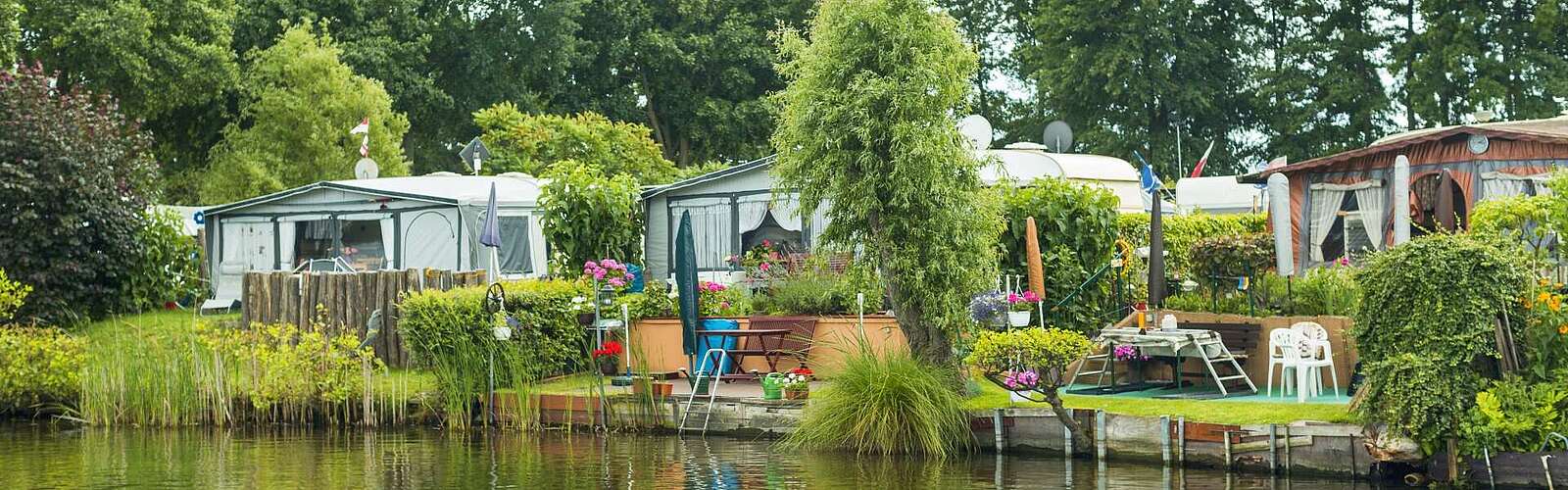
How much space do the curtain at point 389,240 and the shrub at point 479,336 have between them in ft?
22.9

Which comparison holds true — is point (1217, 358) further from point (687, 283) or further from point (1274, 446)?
point (687, 283)

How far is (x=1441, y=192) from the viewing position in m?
16.4

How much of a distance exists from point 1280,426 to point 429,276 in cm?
799

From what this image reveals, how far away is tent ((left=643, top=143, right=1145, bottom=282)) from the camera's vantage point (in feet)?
62.8

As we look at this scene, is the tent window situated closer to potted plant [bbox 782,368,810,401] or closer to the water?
the water

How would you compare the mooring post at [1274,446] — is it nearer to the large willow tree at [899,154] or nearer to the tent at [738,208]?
the large willow tree at [899,154]

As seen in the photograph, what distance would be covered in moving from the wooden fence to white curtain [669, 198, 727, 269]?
15.9 feet

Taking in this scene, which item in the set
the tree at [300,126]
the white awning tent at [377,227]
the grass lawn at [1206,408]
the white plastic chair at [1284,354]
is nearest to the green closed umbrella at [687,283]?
the grass lawn at [1206,408]

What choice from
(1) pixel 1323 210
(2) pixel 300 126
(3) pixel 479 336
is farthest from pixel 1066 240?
(2) pixel 300 126

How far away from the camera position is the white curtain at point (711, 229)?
19766mm


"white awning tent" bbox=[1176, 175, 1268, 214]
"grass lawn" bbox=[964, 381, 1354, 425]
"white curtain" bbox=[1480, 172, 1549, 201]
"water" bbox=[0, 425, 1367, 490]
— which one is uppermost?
"white awning tent" bbox=[1176, 175, 1268, 214]

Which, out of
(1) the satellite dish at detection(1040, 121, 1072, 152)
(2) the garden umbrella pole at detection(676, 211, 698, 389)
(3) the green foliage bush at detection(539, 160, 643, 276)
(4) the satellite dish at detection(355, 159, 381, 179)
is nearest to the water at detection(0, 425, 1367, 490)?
(2) the garden umbrella pole at detection(676, 211, 698, 389)

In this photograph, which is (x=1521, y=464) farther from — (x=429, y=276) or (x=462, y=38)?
(x=462, y=38)

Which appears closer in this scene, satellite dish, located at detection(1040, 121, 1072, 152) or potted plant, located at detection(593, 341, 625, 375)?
potted plant, located at detection(593, 341, 625, 375)
